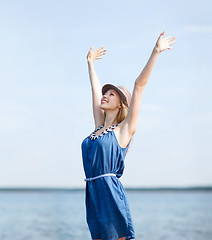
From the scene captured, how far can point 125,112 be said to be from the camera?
3469mm

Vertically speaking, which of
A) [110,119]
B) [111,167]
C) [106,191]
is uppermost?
[110,119]

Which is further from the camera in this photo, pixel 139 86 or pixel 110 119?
pixel 110 119

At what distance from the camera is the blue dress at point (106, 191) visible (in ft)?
10.3

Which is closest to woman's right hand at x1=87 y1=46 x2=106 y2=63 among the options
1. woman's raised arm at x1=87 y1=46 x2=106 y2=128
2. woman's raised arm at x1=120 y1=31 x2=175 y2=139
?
woman's raised arm at x1=87 y1=46 x2=106 y2=128

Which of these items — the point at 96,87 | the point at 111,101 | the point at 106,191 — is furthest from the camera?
the point at 96,87

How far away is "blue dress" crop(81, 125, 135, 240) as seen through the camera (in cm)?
315

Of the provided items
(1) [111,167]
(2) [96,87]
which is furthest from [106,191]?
(2) [96,87]

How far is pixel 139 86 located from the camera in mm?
3217

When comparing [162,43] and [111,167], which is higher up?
[162,43]

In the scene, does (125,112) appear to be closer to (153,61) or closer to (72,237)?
(153,61)

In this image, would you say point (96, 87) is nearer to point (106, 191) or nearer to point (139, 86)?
point (139, 86)

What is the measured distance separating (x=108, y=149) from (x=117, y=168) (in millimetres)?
144

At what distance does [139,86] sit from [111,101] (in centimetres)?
27

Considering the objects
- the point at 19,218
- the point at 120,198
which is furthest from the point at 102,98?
the point at 19,218
